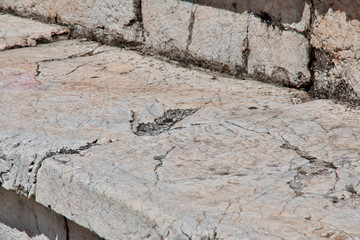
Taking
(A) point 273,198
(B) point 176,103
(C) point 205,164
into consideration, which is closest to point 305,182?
(A) point 273,198

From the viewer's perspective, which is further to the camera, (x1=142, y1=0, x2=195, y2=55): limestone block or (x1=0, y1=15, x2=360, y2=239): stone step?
(x1=142, y1=0, x2=195, y2=55): limestone block

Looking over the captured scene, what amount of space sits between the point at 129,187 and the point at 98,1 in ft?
5.31

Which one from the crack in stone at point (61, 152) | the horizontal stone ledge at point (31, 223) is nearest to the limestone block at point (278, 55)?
the crack in stone at point (61, 152)

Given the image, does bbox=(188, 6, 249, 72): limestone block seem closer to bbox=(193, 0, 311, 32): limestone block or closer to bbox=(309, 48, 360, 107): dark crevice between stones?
bbox=(193, 0, 311, 32): limestone block

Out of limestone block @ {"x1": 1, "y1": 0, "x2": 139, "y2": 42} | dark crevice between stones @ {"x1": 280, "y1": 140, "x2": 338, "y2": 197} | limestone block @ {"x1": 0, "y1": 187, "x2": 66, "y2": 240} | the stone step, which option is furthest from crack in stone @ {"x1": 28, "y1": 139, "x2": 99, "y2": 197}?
limestone block @ {"x1": 1, "y1": 0, "x2": 139, "y2": 42}

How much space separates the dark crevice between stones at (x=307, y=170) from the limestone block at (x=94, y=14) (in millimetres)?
1369

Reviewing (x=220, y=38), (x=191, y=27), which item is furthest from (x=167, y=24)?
(x=220, y=38)

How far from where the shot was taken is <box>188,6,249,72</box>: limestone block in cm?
220

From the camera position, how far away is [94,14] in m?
2.73

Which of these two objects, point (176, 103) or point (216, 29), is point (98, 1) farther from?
point (176, 103)

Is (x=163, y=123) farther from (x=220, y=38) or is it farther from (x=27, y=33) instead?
(x=27, y=33)

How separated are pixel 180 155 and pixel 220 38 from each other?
89 cm

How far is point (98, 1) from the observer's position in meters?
2.70

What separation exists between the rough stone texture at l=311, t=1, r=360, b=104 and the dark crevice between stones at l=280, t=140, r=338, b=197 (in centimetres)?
50
